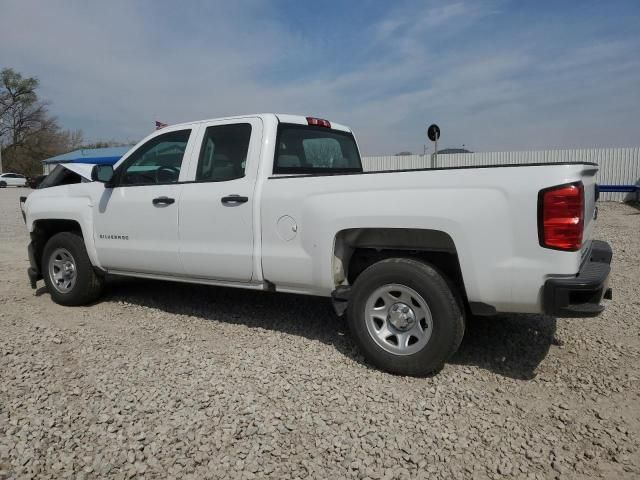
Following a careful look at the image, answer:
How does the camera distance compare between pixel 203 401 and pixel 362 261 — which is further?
pixel 362 261

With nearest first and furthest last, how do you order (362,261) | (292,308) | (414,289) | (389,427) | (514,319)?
(389,427) < (414,289) < (362,261) < (514,319) < (292,308)

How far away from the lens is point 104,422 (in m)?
2.89

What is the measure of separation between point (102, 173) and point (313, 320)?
2498 mm

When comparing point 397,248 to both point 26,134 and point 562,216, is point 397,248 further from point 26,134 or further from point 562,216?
point 26,134

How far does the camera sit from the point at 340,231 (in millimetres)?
3611

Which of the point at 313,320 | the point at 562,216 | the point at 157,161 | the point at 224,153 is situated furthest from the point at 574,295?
the point at 157,161

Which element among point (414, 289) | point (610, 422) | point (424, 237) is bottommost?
point (610, 422)

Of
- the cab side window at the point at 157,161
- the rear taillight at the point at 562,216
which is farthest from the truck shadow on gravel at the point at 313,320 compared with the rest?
the cab side window at the point at 157,161

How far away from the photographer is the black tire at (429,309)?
3.25 metres

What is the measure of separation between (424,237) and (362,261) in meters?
0.68

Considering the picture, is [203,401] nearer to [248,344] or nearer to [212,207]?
[248,344]

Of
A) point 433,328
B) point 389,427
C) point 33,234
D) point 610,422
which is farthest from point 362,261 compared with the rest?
point 33,234

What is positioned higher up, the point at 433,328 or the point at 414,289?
the point at 414,289

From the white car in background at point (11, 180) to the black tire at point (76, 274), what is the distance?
142 feet
